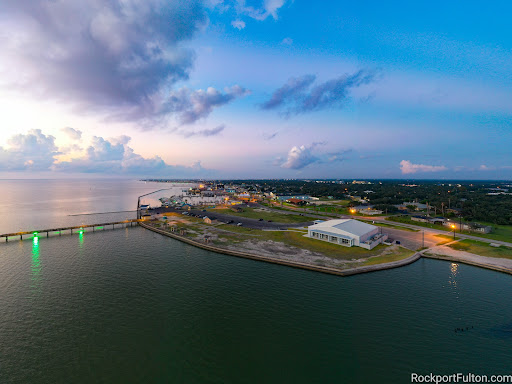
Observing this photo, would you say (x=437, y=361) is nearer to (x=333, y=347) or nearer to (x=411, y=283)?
(x=333, y=347)

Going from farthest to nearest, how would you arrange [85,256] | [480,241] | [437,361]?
[480,241] → [85,256] → [437,361]

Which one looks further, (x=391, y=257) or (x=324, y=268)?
(x=391, y=257)

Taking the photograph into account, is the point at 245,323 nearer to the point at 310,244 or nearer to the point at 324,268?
the point at 324,268

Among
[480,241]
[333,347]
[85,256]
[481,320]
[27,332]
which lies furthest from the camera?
[480,241]

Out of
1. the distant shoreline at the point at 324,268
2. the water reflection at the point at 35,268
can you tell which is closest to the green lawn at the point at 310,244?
the distant shoreline at the point at 324,268

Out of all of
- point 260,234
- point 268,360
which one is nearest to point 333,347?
point 268,360

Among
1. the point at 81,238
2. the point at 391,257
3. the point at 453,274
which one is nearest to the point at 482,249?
the point at 453,274

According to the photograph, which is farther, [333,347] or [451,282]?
[451,282]
